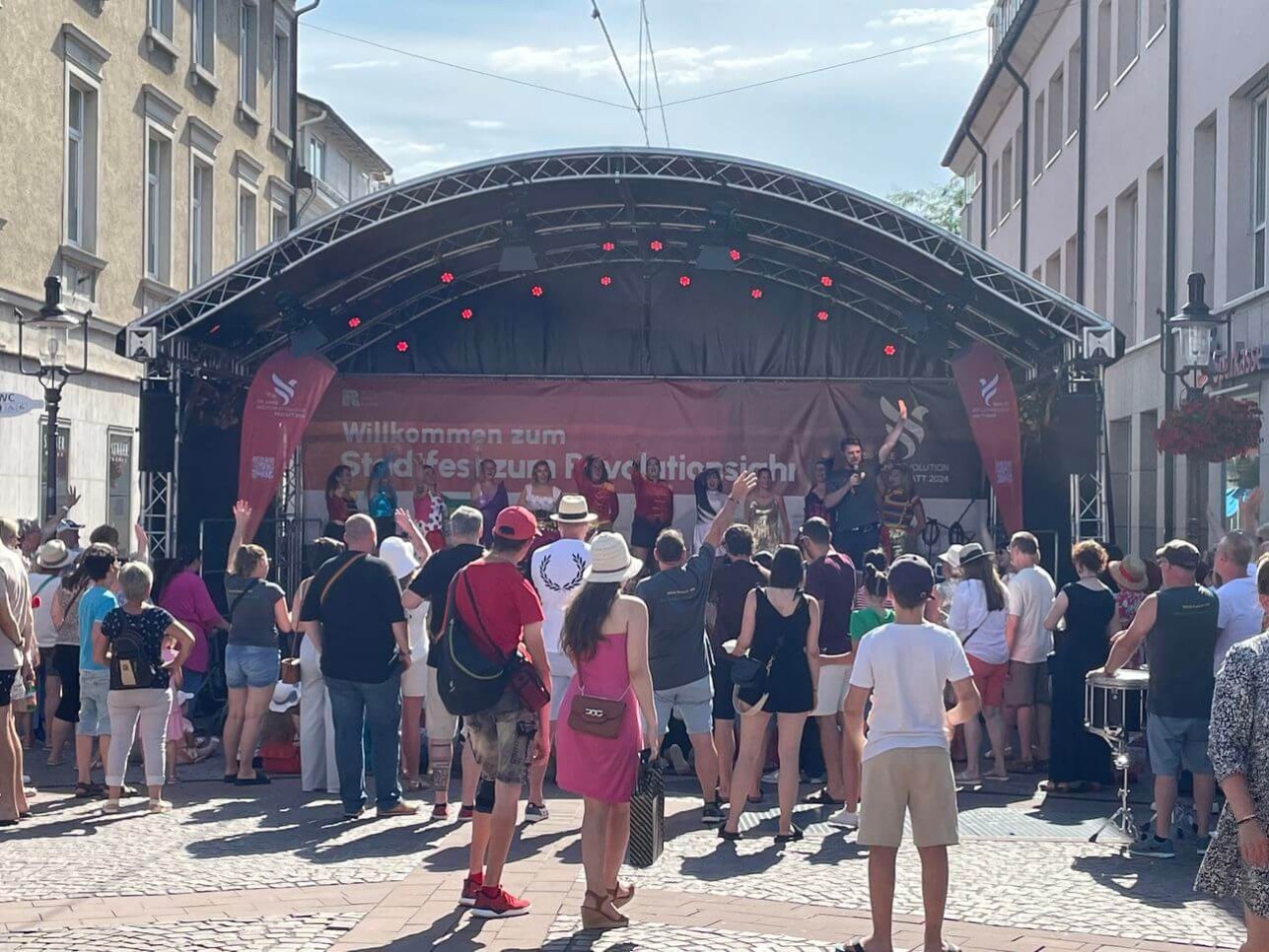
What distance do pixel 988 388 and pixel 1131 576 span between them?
15.9 ft

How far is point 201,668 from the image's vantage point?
520 inches

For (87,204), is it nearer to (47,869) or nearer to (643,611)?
(47,869)

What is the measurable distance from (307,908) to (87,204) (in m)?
15.6

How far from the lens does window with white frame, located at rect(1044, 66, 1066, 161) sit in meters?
29.4

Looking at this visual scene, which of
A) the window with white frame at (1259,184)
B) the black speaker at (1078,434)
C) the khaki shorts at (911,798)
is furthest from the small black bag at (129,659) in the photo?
the window with white frame at (1259,184)

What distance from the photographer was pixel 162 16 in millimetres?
23891

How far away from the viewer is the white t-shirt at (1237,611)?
976cm

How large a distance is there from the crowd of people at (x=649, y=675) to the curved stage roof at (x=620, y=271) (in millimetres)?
3823

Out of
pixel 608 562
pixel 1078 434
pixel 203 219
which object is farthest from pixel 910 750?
pixel 203 219

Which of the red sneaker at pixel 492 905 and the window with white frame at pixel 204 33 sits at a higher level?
the window with white frame at pixel 204 33

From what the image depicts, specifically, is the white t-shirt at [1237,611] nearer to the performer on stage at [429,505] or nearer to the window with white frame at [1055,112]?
the performer on stage at [429,505]

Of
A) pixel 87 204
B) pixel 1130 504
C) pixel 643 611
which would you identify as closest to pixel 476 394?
pixel 87 204

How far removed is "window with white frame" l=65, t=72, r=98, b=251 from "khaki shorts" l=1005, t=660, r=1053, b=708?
13540mm

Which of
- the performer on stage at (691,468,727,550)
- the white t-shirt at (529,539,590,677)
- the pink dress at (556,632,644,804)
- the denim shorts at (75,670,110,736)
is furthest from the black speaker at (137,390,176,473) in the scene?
the pink dress at (556,632,644,804)
